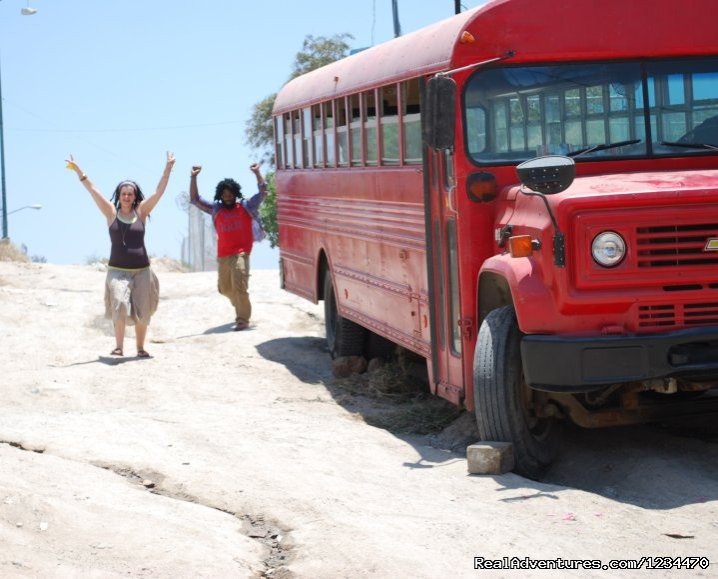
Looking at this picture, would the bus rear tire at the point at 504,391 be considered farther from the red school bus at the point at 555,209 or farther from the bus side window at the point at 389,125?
the bus side window at the point at 389,125

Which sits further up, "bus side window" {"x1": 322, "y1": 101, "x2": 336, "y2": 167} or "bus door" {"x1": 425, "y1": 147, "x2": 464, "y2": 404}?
"bus side window" {"x1": 322, "y1": 101, "x2": 336, "y2": 167}

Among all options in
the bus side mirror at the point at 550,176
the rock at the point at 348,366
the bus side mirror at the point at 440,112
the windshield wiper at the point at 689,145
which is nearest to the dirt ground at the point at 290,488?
the rock at the point at 348,366

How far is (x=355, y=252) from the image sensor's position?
1084cm

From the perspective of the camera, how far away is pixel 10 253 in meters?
23.8

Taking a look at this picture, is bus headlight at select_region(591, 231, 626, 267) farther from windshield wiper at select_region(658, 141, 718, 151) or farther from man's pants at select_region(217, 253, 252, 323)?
man's pants at select_region(217, 253, 252, 323)

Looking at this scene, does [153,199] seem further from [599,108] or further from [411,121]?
[599,108]

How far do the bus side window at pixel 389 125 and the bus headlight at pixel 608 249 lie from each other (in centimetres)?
277

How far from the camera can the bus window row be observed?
8.79 metres

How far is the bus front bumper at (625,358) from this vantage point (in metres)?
6.51

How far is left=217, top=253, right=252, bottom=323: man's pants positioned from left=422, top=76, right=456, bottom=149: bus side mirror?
6.88m

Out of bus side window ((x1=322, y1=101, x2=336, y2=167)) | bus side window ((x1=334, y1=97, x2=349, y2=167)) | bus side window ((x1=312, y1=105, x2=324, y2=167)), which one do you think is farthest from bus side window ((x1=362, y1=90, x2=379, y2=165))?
bus side window ((x1=312, y1=105, x2=324, y2=167))

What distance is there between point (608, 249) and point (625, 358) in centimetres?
53

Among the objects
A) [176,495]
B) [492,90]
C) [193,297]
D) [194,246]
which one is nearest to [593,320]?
[492,90]

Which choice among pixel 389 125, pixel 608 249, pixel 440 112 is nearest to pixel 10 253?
pixel 389 125
